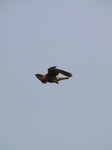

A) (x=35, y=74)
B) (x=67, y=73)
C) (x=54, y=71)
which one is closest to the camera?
(x=67, y=73)

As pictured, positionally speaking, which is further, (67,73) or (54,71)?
(54,71)

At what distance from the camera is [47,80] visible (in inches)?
802

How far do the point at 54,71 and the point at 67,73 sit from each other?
1.92 metres

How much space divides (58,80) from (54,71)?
91cm

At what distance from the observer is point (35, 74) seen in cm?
2116

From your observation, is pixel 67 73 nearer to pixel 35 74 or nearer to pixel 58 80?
pixel 58 80

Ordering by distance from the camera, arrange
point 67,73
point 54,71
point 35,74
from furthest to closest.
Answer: point 35,74 < point 54,71 < point 67,73

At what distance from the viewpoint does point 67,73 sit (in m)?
17.4

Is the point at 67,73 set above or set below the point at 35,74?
below

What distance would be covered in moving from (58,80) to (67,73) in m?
2.65

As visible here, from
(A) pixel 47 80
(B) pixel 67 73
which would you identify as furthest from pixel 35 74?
(B) pixel 67 73

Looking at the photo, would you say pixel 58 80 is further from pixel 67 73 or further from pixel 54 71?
pixel 67 73

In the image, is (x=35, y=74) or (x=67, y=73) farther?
(x=35, y=74)

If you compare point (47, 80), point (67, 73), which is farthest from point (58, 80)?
point (67, 73)
